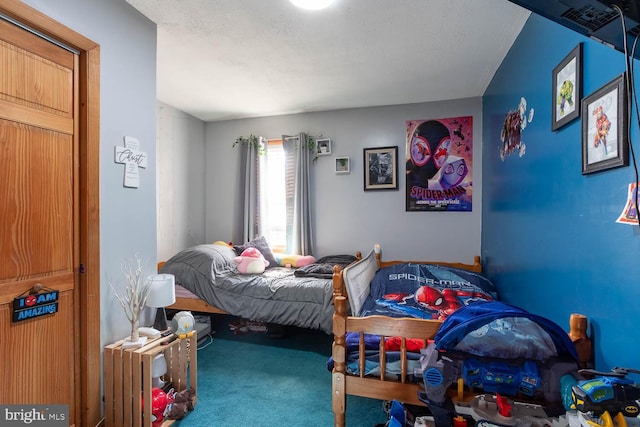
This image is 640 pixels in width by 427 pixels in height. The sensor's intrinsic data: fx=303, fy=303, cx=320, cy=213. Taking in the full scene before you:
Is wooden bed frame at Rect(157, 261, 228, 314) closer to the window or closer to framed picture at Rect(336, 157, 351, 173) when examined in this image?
the window

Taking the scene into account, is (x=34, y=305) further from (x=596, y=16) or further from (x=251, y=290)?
(x=596, y=16)

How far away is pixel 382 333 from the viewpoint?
1492 mm

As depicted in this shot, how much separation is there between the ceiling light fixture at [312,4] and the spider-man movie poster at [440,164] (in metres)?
1.96

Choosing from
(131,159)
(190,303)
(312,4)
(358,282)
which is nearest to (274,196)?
(190,303)

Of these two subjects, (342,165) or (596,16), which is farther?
(342,165)

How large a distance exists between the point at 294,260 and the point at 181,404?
1.92m

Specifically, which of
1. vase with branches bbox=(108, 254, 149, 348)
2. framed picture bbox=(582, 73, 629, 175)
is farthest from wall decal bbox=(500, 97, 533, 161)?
vase with branches bbox=(108, 254, 149, 348)

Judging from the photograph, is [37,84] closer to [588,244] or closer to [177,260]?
[177,260]

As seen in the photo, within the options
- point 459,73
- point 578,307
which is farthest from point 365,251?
point 578,307

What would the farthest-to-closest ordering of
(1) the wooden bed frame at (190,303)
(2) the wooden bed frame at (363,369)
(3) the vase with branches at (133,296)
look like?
(1) the wooden bed frame at (190,303)
(3) the vase with branches at (133,296)
(2) the wooden bed frame at (363,369)

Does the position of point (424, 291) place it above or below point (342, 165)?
below

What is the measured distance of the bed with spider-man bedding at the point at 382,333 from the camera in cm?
149

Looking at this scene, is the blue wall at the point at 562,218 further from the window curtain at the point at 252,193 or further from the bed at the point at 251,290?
the window curtain at the point at 252,193

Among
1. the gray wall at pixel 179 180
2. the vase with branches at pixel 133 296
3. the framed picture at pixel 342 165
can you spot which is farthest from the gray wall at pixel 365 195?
the vase with branches at pixel 133 296
